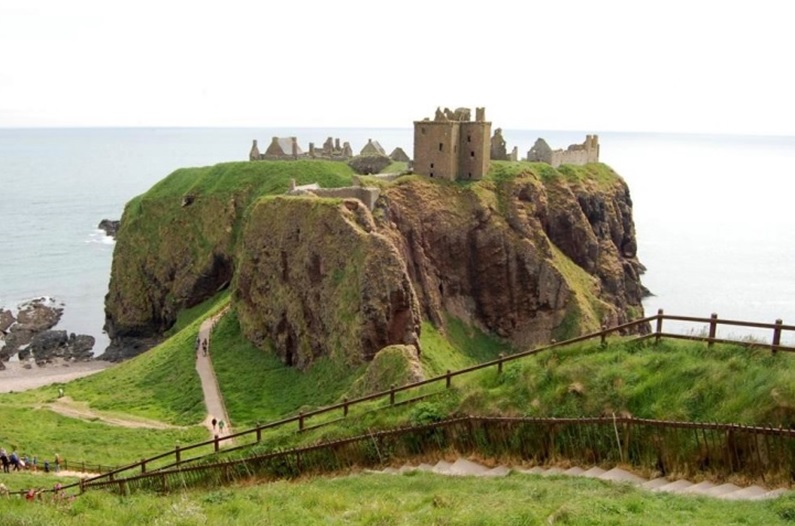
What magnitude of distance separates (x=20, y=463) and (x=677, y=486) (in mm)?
29808

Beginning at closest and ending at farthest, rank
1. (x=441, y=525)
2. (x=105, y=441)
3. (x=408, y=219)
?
(x=441, y=525) → (x=105, y=441) → (x=408, y=219)

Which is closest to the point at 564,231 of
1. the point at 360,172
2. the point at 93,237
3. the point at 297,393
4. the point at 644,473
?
the point at 360,172

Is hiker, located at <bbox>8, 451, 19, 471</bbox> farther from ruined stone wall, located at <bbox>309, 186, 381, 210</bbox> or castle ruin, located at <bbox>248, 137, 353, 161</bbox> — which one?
castle ruin, located at <bbox>248, 137, 353, 161</bbox>

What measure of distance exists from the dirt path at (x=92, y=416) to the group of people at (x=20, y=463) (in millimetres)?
12200

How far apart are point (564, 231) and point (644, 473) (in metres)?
63.0

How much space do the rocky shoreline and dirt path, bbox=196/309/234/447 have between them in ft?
87.0

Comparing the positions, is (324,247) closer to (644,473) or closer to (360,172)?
(360,172)

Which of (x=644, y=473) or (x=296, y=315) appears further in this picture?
(x=296, y=315)

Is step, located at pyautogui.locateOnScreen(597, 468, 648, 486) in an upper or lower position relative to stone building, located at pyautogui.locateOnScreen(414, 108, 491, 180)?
lower

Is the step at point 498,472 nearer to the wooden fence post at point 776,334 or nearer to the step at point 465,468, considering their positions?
the step at point 465,468

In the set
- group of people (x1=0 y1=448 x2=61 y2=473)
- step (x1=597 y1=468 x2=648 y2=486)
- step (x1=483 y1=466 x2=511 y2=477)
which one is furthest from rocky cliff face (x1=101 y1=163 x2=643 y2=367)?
step (x1=597 y1=468 x2=648 y2=486)

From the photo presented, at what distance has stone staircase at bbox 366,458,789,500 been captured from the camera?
15.3 metres

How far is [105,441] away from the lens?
41.9 metres

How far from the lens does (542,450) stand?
19469mm
